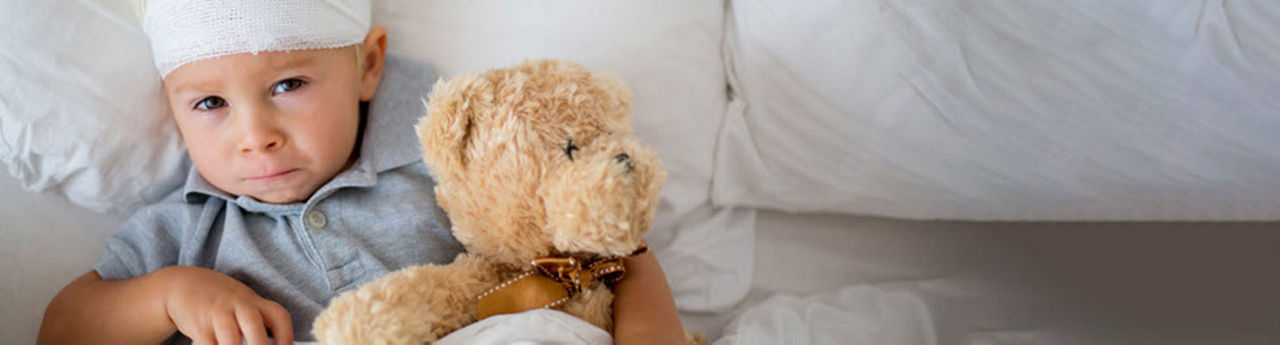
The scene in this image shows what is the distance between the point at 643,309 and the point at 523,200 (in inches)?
7.3

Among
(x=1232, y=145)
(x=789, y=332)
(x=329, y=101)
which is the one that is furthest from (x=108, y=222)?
(x=1232, y=145)

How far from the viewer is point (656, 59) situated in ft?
3.12

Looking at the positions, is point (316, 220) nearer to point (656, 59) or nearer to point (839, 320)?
point (656, 59)

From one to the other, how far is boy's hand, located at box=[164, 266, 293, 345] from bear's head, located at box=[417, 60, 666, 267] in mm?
226

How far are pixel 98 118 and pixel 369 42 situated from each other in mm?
316

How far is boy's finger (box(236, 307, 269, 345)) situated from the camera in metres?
0.68

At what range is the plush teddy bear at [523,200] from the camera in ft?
1.76

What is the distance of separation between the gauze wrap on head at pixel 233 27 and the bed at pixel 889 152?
0.12 meters

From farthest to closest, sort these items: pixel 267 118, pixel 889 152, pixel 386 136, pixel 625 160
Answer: pixel 889 152 < pixel 386 136 < pixel 267 118 < pixel 625 160

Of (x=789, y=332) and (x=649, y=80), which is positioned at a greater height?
(x=649, y=80)

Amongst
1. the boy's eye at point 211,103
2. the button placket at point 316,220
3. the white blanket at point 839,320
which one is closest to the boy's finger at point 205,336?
the button placket at point 316,220

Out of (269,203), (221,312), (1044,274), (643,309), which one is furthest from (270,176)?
(1044,274)

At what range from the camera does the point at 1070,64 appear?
912mm

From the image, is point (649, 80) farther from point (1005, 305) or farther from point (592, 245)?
point (1005, 305)
